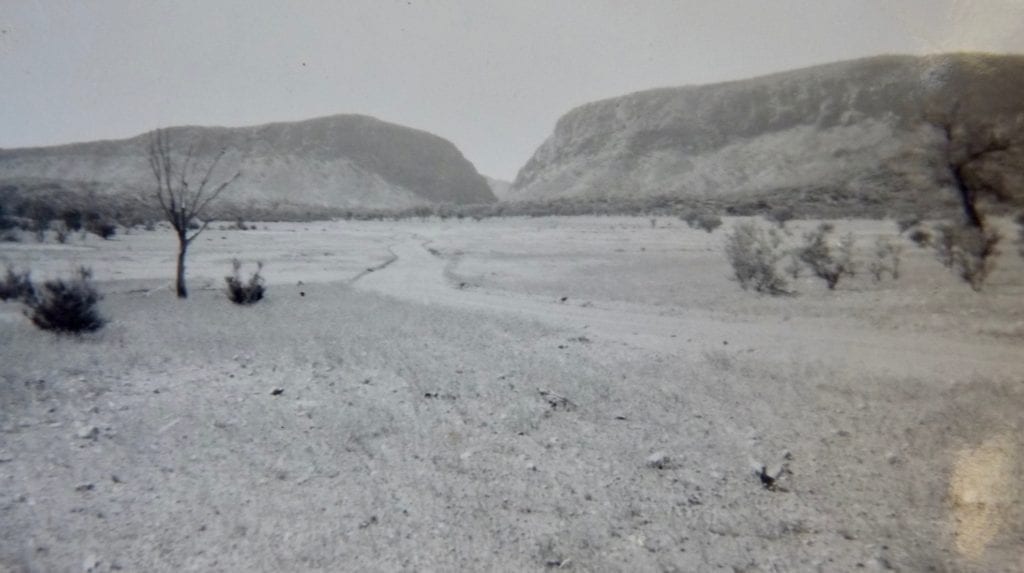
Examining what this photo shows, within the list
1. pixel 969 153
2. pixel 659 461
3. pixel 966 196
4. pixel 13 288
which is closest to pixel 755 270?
pixel 966 196

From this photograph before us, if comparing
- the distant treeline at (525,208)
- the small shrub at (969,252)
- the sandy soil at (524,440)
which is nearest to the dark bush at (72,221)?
the distant treeline at (525,208)

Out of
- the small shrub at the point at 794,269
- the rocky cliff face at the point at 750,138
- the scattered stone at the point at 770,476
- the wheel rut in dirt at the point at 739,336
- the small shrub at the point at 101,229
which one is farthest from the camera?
the rocky cliff face at the point at 750,138

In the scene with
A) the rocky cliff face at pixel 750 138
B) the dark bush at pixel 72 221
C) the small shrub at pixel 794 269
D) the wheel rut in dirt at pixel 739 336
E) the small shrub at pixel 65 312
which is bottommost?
the wheel rut in dirt at pixel 739 336

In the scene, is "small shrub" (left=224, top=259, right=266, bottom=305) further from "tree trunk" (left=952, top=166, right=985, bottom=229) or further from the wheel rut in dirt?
"tree trunk" (left=952, top=166, right=985, bottom=229)

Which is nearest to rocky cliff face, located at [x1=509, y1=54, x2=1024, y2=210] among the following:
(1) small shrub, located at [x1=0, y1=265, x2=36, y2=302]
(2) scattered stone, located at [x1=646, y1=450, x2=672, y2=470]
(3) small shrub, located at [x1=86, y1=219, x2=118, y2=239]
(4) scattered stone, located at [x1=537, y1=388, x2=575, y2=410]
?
(4) scattered stone, located at [x1=537, y1=388, x2=575, y2=410]

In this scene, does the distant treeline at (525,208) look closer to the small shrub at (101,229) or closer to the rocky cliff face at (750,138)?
the small shrub at (101,229)

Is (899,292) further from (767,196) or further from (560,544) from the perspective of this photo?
(767,196)
